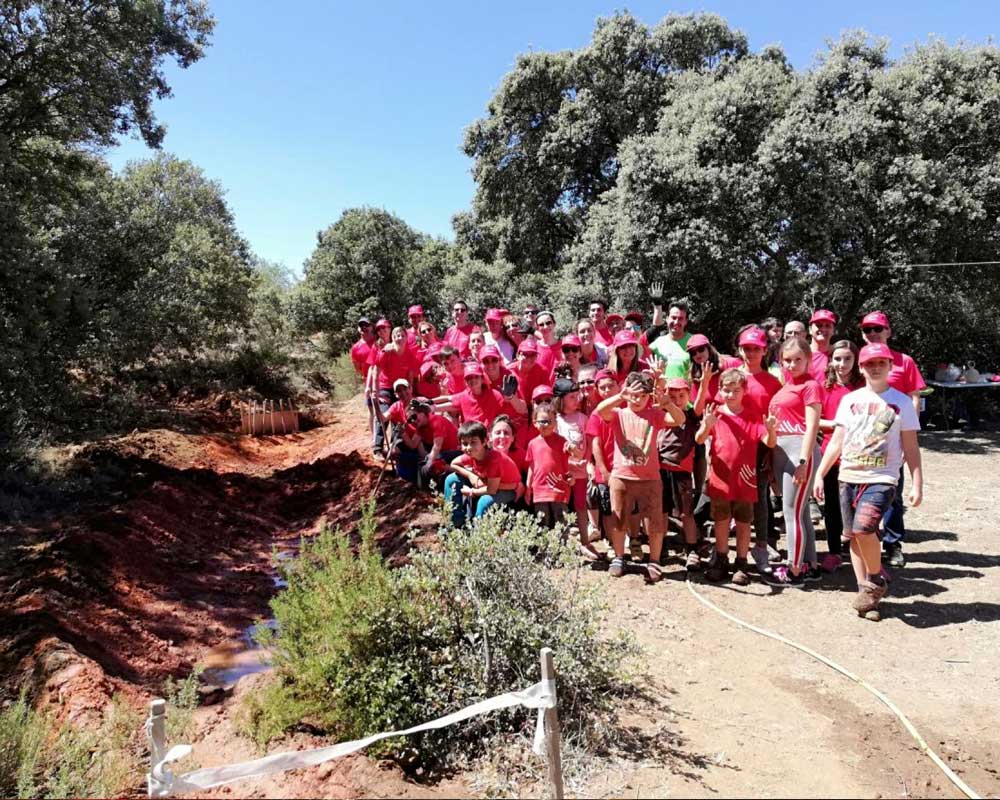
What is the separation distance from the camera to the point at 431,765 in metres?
3.04

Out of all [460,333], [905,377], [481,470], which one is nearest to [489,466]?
[481,470]

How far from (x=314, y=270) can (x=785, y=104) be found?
1329cm

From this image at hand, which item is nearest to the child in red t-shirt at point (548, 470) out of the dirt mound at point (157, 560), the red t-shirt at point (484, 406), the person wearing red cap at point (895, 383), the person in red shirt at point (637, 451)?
the person in red shirt at point (637, 451)

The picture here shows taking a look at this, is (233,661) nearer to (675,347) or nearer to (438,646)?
(438,646)

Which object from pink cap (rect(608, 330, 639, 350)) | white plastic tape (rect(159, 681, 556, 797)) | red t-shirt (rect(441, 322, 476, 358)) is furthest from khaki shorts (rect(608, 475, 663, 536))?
red t-shirt (rect(441, 322, 476, 358))

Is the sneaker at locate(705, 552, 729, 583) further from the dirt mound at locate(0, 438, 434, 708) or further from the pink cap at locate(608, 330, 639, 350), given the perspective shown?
the dirt mound at locate(0, 438, 434, 708)

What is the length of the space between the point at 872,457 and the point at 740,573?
1363 millimetres

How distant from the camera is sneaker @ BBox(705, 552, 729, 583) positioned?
5230 millimetres

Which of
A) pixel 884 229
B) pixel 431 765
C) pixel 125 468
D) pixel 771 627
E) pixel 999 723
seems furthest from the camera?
pixel 884 229

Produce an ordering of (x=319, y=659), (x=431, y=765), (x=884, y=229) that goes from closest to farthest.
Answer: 1. (x=431, y=765)
2. (x=319, y=659)
3. (x=884, y=229)

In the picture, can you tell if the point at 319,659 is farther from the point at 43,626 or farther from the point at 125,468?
the point at 125,468

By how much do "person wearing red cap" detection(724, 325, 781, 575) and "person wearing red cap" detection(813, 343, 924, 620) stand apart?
0.61m

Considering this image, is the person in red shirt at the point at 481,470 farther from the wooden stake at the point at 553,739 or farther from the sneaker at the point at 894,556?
the sneaker at the point at 894,556

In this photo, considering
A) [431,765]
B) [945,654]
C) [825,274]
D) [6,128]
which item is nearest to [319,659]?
[431,765]
